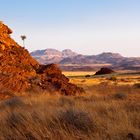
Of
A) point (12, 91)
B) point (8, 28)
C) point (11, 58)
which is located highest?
point (8, 28)

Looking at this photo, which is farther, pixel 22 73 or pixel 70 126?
pixel 22 73

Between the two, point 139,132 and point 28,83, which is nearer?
point 139,132

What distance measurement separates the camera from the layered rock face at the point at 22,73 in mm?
21516

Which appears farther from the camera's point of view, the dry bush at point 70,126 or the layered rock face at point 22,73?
the layered rock face at point 22,73

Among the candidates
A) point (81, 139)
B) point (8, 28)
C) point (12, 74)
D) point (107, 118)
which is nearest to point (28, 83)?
point (12, 74)

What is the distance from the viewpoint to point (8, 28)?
26.4 m

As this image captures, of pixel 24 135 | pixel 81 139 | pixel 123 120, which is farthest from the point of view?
pixel 123 120

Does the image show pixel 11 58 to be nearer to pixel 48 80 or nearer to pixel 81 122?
pixel 48 80

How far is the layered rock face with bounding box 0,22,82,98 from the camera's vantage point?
2152 centimetres

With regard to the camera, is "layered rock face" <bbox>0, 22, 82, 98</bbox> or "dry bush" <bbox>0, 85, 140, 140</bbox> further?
"layered rock face" <bbox>0, 22, 82, 98</bbox>

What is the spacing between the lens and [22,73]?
22797 millimetres

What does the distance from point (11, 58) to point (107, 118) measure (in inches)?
603

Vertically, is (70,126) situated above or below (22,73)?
below

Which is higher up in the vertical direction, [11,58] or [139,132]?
[11,58]
